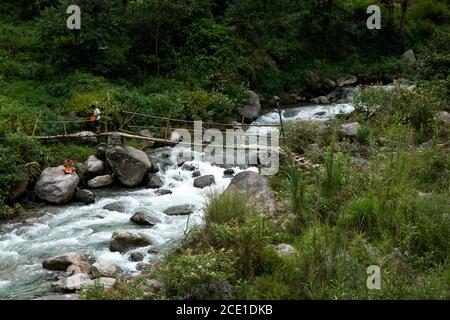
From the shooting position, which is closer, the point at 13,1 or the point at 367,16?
the point at 13,1

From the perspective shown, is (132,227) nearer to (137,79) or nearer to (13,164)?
(13,164)

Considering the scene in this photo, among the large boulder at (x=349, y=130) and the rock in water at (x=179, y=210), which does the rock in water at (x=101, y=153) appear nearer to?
the rock in water at (x=179, y=210)

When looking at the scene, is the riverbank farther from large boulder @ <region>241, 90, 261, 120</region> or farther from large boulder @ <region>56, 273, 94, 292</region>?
large boulder @ <region>241, 90, 261, 120</region>

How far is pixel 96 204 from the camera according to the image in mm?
11992

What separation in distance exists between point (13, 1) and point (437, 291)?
24.9 m

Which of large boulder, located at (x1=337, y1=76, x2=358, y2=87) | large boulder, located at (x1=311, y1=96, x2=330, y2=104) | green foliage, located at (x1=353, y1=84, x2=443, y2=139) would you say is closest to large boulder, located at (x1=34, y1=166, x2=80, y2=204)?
green foliage, located at (x1=353, y1=84, x2=443, y2=139)

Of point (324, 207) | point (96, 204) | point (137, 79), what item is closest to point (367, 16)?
point (137, 79)

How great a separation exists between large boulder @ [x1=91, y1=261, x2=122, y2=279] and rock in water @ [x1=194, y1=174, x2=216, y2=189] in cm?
470

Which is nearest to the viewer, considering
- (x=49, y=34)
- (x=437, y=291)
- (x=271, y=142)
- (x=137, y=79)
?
(x=437, y=291)

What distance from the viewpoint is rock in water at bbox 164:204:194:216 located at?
11.3 m

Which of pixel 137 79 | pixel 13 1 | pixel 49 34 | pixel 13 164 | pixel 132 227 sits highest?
pixel 13 1

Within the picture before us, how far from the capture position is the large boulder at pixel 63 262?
8773 mm

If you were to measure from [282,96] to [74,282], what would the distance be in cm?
1561

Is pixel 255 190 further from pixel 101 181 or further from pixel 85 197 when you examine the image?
pixel 101 181
